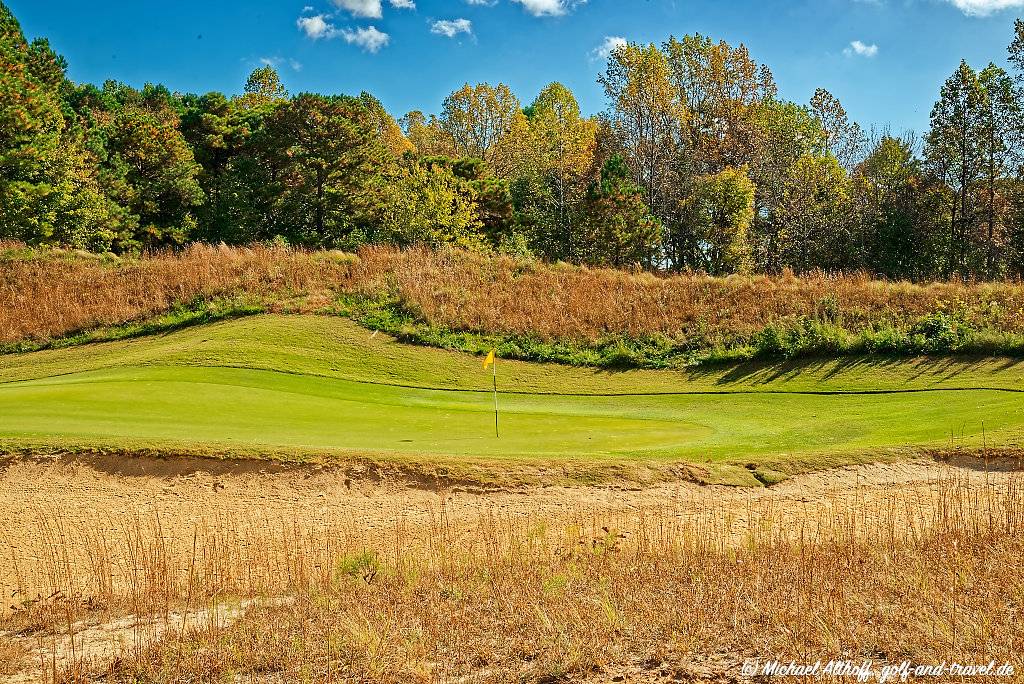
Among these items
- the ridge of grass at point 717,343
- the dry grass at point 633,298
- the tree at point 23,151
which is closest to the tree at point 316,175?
the tree at point 23,151

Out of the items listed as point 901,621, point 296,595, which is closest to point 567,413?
point 296,595

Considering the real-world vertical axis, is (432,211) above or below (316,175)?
below

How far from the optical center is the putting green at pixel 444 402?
11.8 m

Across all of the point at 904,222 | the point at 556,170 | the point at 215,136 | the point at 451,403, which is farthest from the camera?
the point at 215,136

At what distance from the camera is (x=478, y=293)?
24.9 meters

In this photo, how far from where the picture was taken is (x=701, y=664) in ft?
16.1

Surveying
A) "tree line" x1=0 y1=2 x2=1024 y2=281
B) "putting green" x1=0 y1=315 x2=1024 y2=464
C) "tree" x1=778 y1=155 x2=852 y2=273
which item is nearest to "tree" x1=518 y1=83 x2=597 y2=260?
"tree line" x1=0 y1=2 x2=1024 y2=281

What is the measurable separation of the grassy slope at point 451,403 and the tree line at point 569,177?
48.6ft

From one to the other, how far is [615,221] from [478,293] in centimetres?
1494

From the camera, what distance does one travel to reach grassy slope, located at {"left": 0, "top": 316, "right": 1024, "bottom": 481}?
1159 centimetres

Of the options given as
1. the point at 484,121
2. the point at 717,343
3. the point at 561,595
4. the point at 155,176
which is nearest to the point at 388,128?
the point at 484,121

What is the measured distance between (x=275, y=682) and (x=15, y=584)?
4.97 metres

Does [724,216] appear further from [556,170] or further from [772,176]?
[556,170]

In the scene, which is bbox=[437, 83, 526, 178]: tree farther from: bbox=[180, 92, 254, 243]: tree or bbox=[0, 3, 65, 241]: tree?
bbox=[0, 3, 65, 241]: tree
